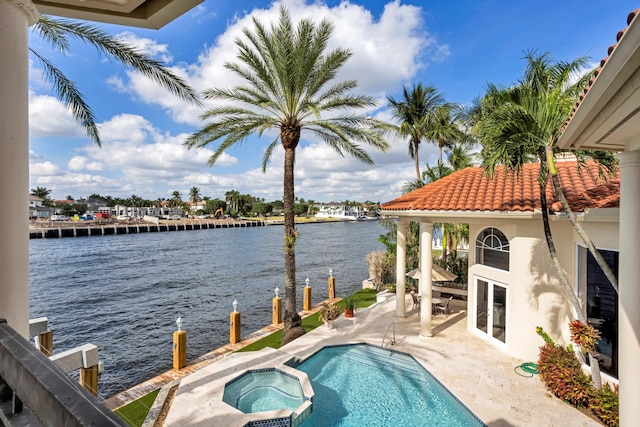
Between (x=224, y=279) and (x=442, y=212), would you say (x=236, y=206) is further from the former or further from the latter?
(x=442, y=212)

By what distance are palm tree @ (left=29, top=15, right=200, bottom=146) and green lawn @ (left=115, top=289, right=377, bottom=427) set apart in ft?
22.4

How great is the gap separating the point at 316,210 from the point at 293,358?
164726mm

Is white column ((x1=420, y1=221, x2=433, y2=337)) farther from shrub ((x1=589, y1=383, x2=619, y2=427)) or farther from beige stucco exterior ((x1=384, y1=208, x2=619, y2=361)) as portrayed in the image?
shrub ((x1=589, y1=383, x2=619, y2=427))

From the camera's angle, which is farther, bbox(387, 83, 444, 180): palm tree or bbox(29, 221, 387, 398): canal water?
bbox(387, 83, 444, 180): palm tree

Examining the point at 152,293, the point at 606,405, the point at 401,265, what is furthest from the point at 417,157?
the point at 152,293

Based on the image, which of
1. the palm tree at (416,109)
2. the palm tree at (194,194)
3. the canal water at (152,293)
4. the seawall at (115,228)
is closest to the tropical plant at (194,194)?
the palm tree at (194,194)

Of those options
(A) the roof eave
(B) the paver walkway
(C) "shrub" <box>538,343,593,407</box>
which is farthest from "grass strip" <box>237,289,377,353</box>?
(C) "shrub" <box>538,343,593,407</box>

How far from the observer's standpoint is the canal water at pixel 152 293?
17.2 meters

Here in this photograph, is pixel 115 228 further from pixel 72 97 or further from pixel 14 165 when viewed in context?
pixel 14 165

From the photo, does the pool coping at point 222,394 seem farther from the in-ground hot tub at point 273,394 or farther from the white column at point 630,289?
the white column at point 630,289

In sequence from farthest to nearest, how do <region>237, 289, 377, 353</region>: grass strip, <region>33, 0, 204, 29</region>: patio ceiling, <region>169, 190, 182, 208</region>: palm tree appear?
1. <region>169, 190, 182, 208</region>: palm tree
2. <region>237, 289, 377, 353</region>: grass strip
3. <region>33, 0, 204, 29</region>: patio ceiling

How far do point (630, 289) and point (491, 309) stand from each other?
754 cm

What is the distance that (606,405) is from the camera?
7.24 m

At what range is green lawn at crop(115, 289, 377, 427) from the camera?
8.27 meters
